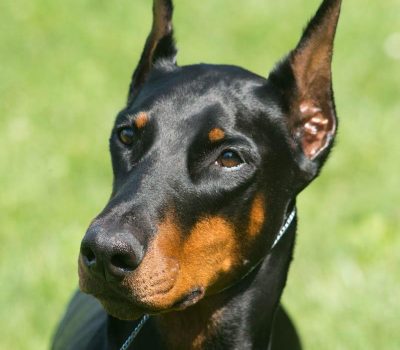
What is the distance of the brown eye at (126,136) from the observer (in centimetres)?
474

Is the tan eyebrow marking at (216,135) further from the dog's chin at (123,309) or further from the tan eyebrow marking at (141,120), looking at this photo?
the dog's chin at (123,309)

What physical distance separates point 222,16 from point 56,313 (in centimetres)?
649

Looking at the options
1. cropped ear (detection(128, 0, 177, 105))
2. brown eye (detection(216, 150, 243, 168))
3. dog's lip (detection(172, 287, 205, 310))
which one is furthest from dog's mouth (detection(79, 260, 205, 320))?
cropped ear (detection(128, 0, 177, 105))

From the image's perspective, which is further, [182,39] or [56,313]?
[182,39]

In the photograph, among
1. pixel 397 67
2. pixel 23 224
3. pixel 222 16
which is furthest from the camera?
pixel 222 16

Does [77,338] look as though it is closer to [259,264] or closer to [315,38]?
[259,264]

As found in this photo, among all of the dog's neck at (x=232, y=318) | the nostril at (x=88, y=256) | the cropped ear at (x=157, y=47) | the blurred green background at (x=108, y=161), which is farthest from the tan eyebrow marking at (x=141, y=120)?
the blurred green background at (x=108, y=161)

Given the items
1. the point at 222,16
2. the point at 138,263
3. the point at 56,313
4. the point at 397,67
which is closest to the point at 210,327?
the point at 138,263

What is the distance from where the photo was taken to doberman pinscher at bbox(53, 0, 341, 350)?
4195 mm

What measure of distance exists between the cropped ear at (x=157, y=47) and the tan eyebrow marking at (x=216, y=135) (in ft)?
2.85

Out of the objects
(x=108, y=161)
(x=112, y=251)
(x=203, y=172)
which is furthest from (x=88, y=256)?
(x=108, y=161)

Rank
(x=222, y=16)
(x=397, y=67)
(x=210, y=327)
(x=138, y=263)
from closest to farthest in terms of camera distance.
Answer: (x=138, y=263)
(x=210, y=327)
(x=397, y=67)
(x=222, y=16)

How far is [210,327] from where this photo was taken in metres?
4.85

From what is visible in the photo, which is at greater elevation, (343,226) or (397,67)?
(397,67)
